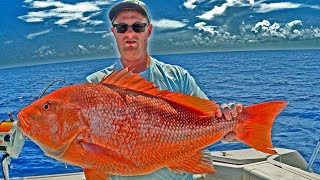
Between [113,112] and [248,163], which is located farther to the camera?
[248,163]

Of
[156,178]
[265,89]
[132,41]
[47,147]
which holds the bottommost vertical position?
[265,89]

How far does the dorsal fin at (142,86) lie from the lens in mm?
1292

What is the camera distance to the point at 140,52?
1.87 metres

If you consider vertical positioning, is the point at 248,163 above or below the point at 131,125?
below

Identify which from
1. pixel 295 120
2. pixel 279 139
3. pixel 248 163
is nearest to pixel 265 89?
pixel 295 120

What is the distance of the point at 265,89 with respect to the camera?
107 ft

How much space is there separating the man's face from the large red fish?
0.53 metres

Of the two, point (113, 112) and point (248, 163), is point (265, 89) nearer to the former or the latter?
point (248, 163)

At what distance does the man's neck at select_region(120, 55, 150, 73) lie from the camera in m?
1.91

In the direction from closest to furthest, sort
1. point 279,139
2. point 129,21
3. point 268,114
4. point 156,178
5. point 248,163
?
point 268,114
point 129,21
point 156,178
point 248,163
point 279,139

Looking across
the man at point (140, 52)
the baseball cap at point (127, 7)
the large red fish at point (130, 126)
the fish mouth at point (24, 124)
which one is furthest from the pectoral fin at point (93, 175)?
the baseball cap at point (127, 7)

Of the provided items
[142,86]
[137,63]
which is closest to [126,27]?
[137,63]

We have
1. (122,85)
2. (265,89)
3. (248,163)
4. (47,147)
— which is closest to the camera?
(47,147)

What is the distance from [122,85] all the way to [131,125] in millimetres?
128
